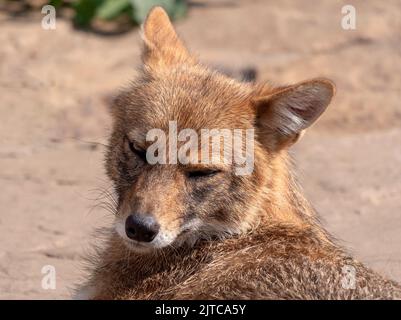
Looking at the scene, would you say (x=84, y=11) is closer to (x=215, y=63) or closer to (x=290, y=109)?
(x=215, y=63)

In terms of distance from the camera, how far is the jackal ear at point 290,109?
6836 millimetres

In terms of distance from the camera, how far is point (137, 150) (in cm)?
685

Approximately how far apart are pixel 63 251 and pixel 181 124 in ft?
7.72

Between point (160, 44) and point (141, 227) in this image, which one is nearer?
point (141, 227)

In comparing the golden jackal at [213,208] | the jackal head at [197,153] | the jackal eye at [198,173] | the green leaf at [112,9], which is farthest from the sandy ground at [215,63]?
the jackal eye at [198,173]

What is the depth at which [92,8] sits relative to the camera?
45.9ft

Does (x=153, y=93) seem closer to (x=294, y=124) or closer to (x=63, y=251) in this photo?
(x=294, y=124)

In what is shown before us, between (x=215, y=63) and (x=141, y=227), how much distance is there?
21.3 ft

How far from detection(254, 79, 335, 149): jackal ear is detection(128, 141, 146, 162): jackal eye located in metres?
0.78

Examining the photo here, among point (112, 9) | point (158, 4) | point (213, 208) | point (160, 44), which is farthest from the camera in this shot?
point (112, 9)

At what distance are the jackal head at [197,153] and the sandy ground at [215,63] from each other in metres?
1.52

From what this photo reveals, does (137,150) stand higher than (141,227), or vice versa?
(137,150)

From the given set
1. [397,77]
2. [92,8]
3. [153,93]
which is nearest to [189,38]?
[92,8]

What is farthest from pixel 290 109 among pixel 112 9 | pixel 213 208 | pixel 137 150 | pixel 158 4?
pixel 112 9
